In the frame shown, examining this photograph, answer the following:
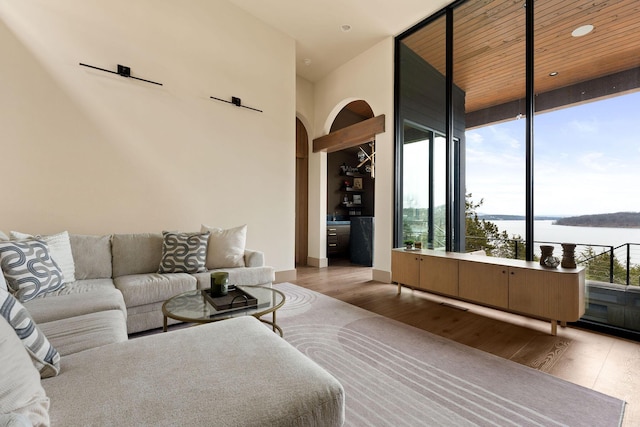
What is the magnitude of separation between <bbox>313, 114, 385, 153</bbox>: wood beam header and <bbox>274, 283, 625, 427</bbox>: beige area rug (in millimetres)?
3127

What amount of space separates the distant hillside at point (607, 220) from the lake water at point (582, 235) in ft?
0.12

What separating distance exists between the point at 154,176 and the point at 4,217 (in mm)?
1298

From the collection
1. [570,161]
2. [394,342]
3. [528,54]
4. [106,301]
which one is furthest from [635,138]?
[106,301]

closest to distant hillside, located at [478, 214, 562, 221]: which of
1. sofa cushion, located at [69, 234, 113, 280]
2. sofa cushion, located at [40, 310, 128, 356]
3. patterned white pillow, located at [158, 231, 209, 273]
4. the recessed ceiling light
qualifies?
the recessed ceiling light

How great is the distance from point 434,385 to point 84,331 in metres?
2.06

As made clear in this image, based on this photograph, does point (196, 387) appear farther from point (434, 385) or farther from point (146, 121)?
point (146, 121)

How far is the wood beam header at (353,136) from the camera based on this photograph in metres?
4.56

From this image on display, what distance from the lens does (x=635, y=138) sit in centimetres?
252

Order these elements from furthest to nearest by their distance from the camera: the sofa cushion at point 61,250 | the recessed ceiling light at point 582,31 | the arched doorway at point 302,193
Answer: the arched doorway at point 302,193, the recessed ceiling light at point 582,31, the sofa cushion at point 61,250

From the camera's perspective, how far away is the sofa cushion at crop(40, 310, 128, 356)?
1443 millimetres

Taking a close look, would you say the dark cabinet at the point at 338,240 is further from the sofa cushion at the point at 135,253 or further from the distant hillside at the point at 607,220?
the distant hillside at the point at 607,220

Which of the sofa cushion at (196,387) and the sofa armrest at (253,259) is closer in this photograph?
the sofa cushion at (196,387)

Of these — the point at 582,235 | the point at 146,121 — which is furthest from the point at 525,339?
the point at 146,121

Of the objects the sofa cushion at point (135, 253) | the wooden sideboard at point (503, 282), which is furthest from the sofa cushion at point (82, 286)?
the wooden sideboard at point (503, 282)
